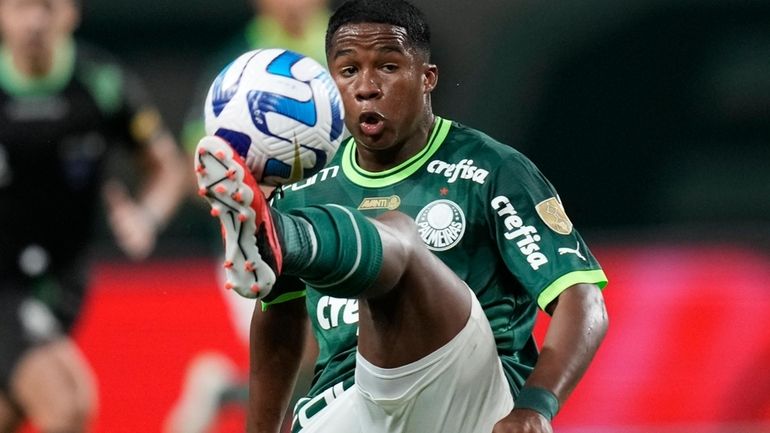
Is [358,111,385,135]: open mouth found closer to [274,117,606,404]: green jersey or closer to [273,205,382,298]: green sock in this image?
[274,117,606,404]: green jersey

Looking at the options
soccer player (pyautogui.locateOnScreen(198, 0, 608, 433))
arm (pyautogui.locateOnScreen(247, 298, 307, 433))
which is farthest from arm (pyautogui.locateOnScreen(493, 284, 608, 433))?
arm (pyautogui.locateOnScreen(247, 298, 307, 433))

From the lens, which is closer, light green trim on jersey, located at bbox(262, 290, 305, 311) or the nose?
the nose

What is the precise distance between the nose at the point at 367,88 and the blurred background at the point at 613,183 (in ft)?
11.8

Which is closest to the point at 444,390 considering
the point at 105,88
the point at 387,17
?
the point at 387,17

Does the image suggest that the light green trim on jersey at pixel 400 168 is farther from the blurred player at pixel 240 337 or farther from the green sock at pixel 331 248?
the blurred player at pixel 240 337

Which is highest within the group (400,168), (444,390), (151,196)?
(400,168)

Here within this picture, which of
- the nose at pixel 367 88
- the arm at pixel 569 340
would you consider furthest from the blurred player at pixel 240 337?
the arm at pixel 569 340

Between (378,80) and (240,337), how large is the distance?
4.12 meters

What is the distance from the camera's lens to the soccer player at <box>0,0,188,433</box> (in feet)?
23.7

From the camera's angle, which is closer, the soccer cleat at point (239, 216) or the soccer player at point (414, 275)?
the soccer cleat at point (239, 216)

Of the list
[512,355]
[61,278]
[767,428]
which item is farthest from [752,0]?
[512,355]

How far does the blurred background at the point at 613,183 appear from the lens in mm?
7656

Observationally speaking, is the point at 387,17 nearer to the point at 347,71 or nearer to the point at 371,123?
A: the point at 347,71

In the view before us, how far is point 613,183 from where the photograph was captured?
8.95m
